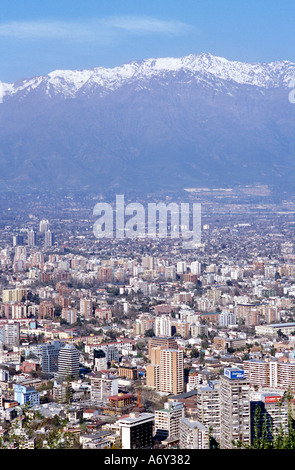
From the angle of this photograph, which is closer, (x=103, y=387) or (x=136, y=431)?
(x=136, y=431)

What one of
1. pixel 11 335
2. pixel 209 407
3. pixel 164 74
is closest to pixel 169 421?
pixel 209 407

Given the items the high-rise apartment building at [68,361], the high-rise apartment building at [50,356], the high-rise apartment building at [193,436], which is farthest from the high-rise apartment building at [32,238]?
the high-rise apartment building at [193,436]

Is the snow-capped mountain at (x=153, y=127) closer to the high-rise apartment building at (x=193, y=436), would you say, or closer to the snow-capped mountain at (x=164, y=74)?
the snow-capped mountain at (x=164, y=74)


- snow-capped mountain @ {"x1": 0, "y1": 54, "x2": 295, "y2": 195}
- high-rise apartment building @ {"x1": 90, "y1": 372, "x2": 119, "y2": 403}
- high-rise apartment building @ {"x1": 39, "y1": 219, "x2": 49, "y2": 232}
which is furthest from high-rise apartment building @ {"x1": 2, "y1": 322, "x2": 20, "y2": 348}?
snow-capped mountain @ {"x1": 0, "y1": 54, "x2": 295, "y2": 195}

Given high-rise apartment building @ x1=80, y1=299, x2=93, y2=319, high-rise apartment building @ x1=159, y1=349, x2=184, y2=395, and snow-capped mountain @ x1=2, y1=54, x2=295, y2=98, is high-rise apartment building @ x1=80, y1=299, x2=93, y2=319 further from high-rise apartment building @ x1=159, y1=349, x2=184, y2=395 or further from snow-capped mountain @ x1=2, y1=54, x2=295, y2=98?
snow-capped mountain @ x1=2, y1=54, x2=295, y2=98

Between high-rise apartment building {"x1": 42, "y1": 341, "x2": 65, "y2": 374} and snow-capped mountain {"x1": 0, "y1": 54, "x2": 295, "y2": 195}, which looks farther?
snow-capped mountain {"x1": 0, "y1": 54, "x2": 295, "y2": 195}

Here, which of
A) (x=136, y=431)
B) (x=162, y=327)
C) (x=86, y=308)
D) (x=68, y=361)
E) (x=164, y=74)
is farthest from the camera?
(x=164, y=74)

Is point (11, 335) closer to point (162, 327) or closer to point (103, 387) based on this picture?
point (162, 327)
